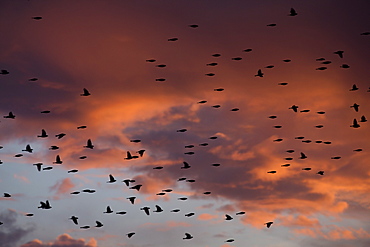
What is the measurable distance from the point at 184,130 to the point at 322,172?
2460 centimetres

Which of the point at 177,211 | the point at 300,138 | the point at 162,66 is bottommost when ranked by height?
the point at 177,211

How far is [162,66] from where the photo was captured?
110500mm

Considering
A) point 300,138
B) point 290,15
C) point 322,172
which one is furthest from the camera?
point 322,172

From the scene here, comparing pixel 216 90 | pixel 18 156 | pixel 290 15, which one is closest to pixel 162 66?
pixel 216 90

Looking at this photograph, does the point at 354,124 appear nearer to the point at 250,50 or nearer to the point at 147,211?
the point at 250,50

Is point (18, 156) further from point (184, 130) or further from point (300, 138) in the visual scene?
point (300, 138)

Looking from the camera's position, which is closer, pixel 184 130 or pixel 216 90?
pixel 216 90

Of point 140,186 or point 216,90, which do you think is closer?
point 216,90

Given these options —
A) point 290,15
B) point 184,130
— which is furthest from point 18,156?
point 290,15

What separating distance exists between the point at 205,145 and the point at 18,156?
30.2m

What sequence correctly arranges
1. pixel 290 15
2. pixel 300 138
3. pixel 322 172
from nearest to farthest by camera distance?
pixel 290 15 → pixel 300 138 → pixel 322 172

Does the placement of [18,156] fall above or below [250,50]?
below

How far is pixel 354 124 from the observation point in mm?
120500

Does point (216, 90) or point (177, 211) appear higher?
point (216, 90)
